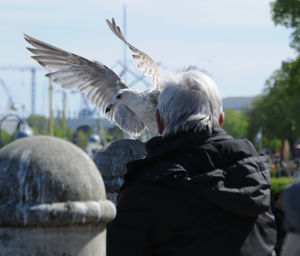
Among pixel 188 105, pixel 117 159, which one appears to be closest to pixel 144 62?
pixel 117 159

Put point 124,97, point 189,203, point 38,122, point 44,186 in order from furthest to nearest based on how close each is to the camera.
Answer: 1. point 38,122
2. point 124,97
3. point 189,203
4. point 44,186

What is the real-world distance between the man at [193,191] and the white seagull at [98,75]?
6.62 meters

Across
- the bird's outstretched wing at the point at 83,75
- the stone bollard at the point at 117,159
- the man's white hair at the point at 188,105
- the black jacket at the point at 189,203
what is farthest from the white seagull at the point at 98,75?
the black jacket at the point at 189,203

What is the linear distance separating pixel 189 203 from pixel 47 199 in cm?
65

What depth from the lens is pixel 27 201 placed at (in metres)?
3.21

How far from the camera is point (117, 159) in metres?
5.82

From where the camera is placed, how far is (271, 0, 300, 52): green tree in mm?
21234

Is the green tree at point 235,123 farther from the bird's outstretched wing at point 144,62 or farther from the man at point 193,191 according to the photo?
the man at point 193,191

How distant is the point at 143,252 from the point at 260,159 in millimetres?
753

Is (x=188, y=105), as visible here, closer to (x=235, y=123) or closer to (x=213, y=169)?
(x=213, y=169)

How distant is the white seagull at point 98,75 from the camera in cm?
1092

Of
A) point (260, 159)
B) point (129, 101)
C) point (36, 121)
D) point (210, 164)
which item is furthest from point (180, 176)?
point (36, 121)

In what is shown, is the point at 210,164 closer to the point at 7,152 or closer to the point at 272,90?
the point at 7,152

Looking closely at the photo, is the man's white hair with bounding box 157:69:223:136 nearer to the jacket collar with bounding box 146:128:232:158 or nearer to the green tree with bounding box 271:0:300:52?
the jacket collar with bounding box 146:128:232:158
